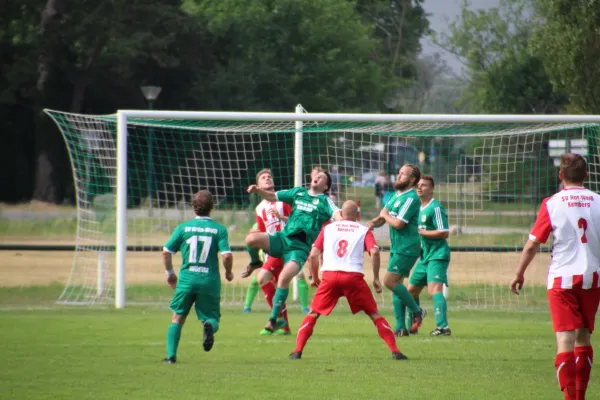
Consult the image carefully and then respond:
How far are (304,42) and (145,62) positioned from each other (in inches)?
423

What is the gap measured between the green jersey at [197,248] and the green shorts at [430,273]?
11.5 feet

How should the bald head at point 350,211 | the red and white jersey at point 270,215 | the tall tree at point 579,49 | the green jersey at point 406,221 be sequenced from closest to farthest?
the bald head at point 350,211 → the green jersey at point 406,221 → the red and white jersey at point 270,215 → the tall tree at point 579,49

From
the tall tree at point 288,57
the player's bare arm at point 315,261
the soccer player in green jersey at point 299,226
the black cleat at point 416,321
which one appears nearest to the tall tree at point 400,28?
the tall tree at point 288,57

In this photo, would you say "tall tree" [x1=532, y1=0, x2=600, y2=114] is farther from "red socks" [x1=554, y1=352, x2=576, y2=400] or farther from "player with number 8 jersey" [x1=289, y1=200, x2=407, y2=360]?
"red socks" [x1=554, y1=352, x2=576, y2=400]

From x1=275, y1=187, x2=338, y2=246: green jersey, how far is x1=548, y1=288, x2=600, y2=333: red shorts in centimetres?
A: 444

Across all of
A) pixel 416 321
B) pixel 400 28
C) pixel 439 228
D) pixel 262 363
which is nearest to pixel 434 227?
pixel 439 228

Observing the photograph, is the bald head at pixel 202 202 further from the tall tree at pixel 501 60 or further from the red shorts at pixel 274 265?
the tall tree at pixel 501 60

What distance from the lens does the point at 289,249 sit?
11.6 m

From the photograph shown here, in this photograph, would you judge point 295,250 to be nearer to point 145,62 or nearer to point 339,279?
point 339,279

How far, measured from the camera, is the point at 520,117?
1535 cm

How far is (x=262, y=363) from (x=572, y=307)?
3.34 metres

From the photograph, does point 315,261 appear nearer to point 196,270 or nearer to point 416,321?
point 196,270

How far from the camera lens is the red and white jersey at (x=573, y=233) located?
7.41 m

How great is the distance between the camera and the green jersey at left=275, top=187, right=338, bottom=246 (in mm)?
11602
